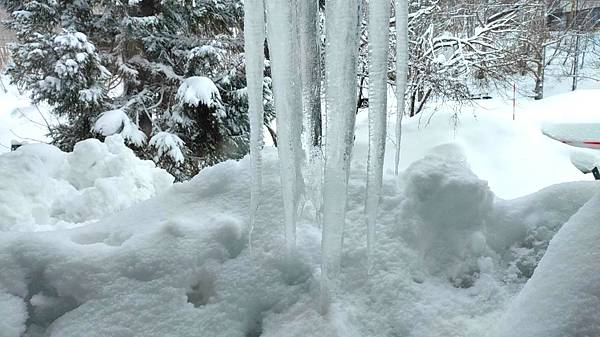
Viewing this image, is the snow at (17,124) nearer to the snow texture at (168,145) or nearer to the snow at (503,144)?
the snow texture at (168,145)

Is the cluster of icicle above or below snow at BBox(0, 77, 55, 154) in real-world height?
above

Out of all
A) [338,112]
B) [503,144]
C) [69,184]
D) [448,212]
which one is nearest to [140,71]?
[69,184]

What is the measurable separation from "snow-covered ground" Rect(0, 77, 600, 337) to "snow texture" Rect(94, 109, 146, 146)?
534cm

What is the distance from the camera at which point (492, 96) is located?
14938mm

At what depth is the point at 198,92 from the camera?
6.93 metres

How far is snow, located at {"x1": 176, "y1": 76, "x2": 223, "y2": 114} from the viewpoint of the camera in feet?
22.7

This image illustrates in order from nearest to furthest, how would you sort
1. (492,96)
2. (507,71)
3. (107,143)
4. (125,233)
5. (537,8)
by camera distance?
(125,233) < (107,143) < (507,71) < (537,8) < (492,96)

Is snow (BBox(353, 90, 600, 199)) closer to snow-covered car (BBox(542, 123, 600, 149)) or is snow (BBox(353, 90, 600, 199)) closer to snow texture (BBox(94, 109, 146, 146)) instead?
snow-covered car (BBox(542, 123, 600, 149))

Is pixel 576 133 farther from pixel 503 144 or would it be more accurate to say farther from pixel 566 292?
pixel 566 292

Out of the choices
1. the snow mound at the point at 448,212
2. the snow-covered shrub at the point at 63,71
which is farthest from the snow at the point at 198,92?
the snow mound at the point at 448,212

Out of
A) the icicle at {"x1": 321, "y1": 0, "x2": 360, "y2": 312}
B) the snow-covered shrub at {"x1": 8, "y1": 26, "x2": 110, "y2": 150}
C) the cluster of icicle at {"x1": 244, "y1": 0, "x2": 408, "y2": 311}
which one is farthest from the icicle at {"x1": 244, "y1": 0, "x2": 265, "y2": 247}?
the snow-covered shrub at {"x1": 8, "y1": 26, "x2": 110, "y2": 150}

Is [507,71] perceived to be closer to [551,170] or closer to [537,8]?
[537,8]

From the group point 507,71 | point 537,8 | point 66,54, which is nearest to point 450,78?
point 507,71

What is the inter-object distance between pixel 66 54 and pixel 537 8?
32.2 ft
